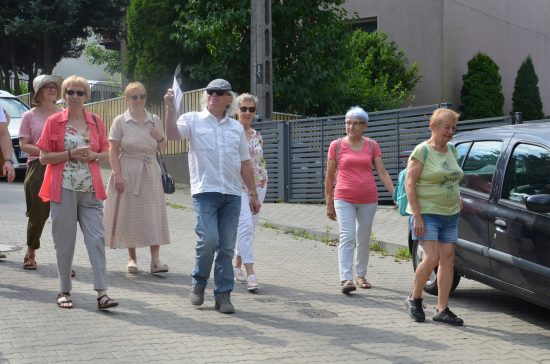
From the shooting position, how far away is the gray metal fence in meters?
15.5

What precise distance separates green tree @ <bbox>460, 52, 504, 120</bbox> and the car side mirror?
909 inches

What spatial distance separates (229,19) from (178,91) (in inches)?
504

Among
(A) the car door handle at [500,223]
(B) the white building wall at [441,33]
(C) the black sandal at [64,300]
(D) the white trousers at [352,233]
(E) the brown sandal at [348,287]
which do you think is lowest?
(E) the brown sandal at [348,287]

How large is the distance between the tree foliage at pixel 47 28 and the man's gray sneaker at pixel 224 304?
1015 inches

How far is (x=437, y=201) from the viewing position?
709 cm

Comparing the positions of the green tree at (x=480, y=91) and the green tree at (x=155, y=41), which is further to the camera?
the green tree at (x=480, y=91)

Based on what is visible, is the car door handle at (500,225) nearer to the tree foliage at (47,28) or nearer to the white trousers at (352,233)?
the white trousers at (352,233)

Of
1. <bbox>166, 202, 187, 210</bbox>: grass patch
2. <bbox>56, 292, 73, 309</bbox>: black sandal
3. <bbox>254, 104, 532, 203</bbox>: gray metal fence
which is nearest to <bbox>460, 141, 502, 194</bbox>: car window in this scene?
<bbox>56, 292, 73, 309</bbox>: black sandal

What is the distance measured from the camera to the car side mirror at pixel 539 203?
21.5 feet

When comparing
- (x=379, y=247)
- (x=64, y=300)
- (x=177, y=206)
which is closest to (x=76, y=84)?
(x=64, y=300)

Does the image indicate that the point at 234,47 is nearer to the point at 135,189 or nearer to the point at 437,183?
the point at 135,189

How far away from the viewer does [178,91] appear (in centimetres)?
726

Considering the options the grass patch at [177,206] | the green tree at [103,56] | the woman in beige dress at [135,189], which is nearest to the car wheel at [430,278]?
the woman in beige dress at [135,189]

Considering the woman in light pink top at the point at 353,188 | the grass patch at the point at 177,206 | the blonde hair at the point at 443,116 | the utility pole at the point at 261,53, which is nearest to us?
the blonde hair at the point at 443,116
